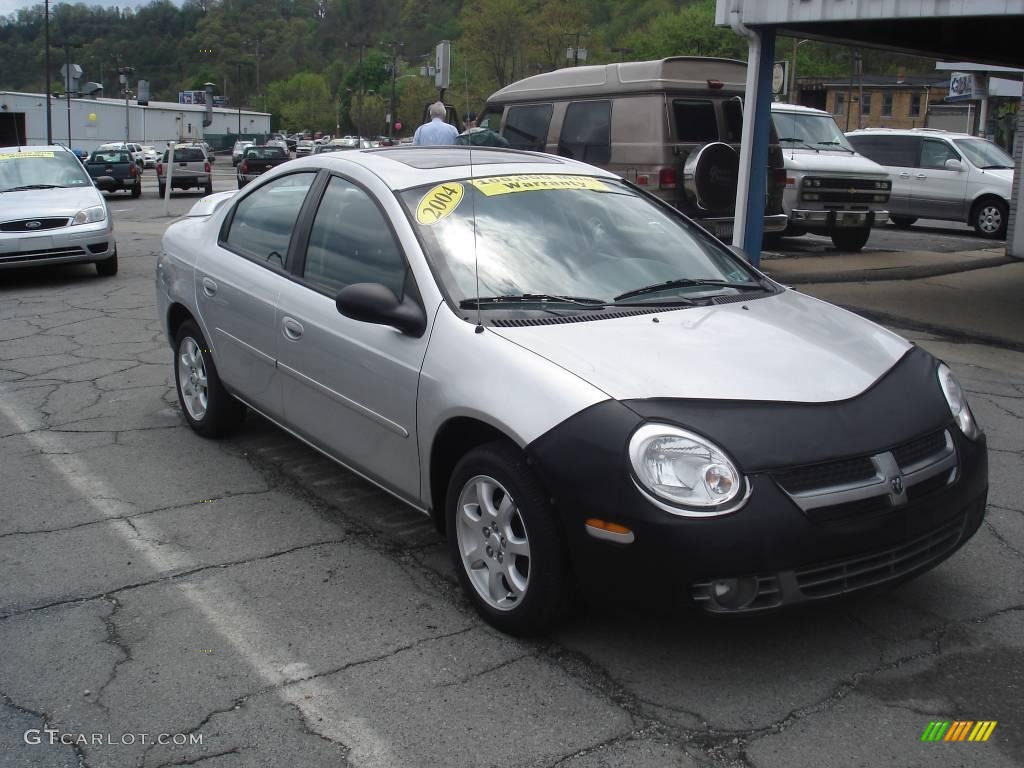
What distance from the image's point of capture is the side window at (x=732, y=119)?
12.2 meters

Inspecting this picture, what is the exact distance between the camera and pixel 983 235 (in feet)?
59.5

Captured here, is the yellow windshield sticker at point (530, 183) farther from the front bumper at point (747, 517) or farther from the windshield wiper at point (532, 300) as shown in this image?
the front bumper at point (747, 517)

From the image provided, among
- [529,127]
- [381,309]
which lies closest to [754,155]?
[529,127]

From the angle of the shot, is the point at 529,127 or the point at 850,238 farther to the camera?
the point at 850,238

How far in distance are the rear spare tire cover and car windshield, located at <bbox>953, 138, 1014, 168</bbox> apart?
8.82m

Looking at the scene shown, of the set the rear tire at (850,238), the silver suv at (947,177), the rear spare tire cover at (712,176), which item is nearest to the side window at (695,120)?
the rear spare tire cover at (712,176)

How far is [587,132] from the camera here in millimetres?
12344

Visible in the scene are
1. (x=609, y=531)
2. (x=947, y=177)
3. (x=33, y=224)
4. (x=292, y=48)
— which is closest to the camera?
(x=609, y=531)

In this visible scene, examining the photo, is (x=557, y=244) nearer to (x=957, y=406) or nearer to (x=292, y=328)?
(x=292, y=328)

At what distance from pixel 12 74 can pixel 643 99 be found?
13482 cm

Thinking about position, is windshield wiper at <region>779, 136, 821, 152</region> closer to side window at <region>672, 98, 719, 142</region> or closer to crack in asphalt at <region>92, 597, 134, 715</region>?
side window at <region>672, 98, 719, 142</region>

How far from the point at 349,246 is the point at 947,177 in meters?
16.5

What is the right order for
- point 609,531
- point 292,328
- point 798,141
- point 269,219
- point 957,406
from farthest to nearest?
1. point 798,141
2. point 269,219
3. point 292,328
4. point 957,406
5. point 609,531

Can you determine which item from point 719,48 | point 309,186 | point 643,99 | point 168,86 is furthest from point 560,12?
point 168,86
